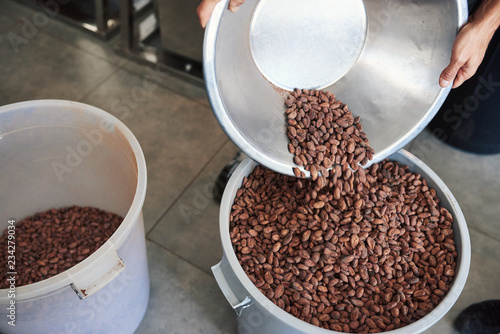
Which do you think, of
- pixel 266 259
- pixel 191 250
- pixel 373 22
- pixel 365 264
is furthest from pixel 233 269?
pixel 373 22

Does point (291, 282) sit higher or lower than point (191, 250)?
higher

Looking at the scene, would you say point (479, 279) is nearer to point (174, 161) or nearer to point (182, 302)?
point (182, 302)

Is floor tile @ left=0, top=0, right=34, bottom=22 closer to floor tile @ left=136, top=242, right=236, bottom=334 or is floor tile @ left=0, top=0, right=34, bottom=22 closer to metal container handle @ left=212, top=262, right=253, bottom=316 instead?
floor tile @ left=136, top=242, right=236, bottom=334

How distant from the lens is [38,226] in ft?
4.18

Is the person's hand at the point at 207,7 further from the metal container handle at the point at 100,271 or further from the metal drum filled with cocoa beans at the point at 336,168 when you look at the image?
the metal container handle at the point at 100,271

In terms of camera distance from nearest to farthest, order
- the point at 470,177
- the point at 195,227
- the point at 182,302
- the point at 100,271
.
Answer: the point at 100,271 < the point at 182,302 < the point at 195,227 < the point at 470,177

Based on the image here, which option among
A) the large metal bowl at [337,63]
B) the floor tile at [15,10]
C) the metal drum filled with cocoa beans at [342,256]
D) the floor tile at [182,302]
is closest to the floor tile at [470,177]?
the metal drum filled with cocoa beans at [342,256]

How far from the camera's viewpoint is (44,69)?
1854 mm

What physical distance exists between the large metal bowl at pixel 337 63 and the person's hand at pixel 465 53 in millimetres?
24

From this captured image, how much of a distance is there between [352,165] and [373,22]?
315 mm

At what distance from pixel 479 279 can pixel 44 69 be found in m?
1.67

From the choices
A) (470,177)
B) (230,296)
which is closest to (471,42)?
(230,296)

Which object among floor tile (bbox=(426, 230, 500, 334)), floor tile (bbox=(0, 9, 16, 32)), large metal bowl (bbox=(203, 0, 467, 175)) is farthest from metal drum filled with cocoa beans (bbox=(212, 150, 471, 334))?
floor tile (bbox=(0, 9, 16, 32))

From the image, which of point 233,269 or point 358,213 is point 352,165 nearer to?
point 358,213
